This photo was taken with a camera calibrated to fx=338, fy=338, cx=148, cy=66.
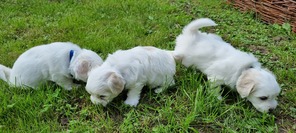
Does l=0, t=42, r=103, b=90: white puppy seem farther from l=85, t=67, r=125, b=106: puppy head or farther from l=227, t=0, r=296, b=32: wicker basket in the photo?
l=227, t=0, r=296, b=32: wicker basket

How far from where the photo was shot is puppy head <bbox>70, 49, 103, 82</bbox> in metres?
4.06

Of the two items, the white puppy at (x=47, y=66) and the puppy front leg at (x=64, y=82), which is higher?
the white puppy at (x=47, y=66)

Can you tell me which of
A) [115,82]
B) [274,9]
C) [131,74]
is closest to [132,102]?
[131,74]

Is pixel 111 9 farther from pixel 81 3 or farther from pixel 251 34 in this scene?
pixel 251 34

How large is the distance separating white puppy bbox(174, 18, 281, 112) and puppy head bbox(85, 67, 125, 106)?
1.27 m

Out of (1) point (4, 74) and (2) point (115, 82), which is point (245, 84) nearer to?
(2) point (115, 82)

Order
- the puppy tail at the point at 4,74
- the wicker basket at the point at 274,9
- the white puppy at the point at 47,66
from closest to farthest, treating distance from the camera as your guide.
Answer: the white puppy at the point at 47,66, the puppy tail at the point at 4,74, the wicker basket at the point at 274,9

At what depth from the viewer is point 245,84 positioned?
12.7ft

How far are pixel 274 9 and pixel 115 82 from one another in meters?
4.69

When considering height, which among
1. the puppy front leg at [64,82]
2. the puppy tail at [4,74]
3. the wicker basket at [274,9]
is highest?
the puppy tail at [4,74]

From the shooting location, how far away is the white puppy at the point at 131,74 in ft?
12.1

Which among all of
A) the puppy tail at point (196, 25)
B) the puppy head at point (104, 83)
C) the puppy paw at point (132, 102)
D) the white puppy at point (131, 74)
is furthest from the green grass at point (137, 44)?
the puppy tail at point (196, 25)

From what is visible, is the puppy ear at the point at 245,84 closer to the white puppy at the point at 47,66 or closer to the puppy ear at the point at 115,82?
the puppy ear at the point at 115,82

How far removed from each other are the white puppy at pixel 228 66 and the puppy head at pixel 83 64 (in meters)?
1.29
